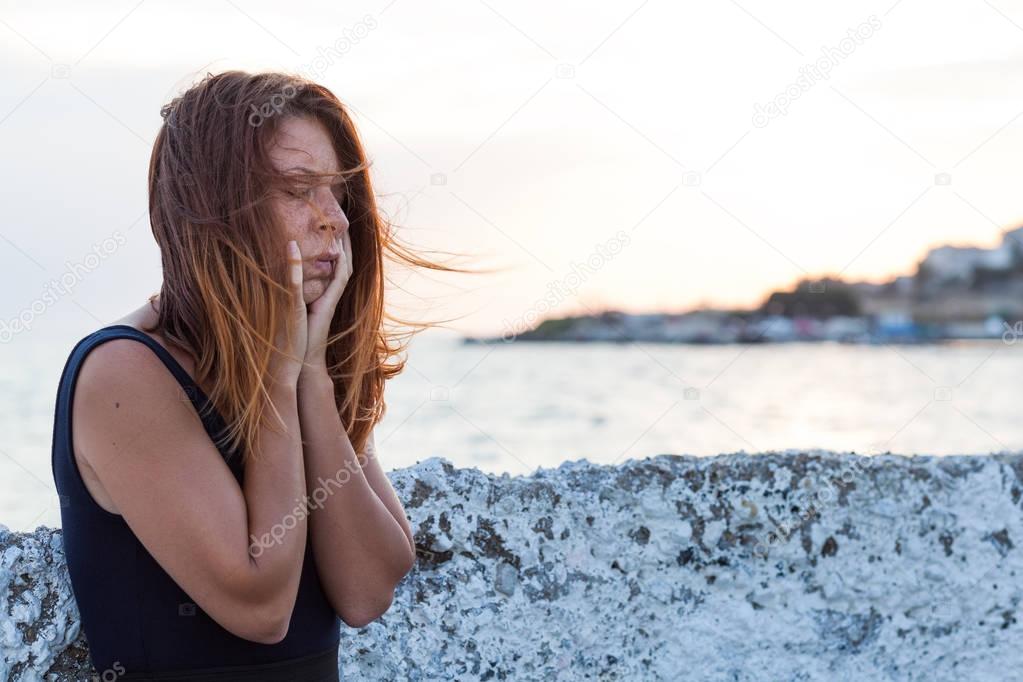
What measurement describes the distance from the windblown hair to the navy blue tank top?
62mm

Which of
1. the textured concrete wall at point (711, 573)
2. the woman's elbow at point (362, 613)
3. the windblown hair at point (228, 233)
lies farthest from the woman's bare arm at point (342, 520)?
the textured concrete wall at point (711, 573)

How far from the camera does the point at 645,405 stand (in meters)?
18.7

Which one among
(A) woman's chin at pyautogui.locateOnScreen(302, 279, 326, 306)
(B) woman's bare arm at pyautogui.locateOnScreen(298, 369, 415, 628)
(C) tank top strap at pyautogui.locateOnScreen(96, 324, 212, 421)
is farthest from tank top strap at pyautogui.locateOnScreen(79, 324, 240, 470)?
(A) woman's chin at pyautogui.locateOnScreen(302, 279, 326, 306)

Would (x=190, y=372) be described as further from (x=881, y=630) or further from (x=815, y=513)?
(x=881, y=630)

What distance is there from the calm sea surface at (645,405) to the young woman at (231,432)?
0.46 m

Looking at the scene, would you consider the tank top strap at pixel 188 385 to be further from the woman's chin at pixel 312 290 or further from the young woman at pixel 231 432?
the woman's chin at pixel 312 290

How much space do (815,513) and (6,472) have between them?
3.49 m

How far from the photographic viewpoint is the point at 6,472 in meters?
4.17

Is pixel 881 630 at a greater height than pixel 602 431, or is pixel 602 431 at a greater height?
pixel 881 630

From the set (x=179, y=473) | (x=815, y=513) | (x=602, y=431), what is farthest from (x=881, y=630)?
(x=602, y=431)

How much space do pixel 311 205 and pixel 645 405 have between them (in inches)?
678

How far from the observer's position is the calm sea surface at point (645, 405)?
3.32m

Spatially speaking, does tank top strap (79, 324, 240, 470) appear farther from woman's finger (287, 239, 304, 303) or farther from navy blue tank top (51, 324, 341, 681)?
woman's finger (287, 239, 304, 303)

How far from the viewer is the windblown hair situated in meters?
1.66
